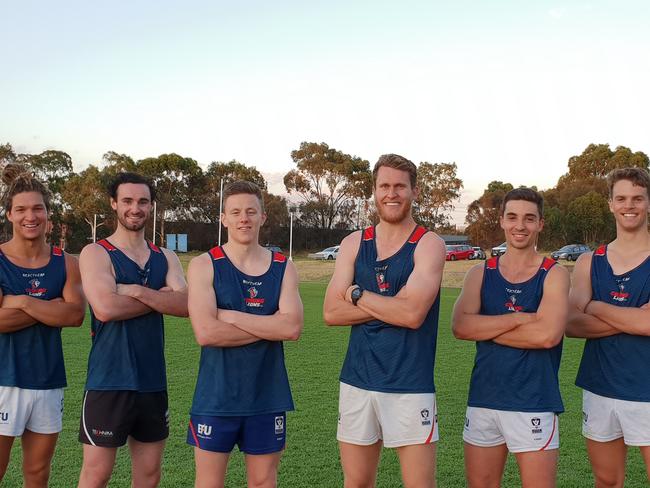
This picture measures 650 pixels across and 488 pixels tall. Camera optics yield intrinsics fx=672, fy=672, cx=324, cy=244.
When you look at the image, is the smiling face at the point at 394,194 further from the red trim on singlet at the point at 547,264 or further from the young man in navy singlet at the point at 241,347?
the red trim on singlet at the point at 547,264

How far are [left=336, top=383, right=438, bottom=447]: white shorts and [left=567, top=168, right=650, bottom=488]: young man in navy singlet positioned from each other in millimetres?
1089

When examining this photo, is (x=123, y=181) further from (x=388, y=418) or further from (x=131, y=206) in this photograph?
(x=388, y=418)

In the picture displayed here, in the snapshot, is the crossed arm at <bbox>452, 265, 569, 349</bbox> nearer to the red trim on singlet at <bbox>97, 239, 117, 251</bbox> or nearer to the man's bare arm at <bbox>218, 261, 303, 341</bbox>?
the man's bare arm at <bbox>218, 261, 303, 341</bbox>

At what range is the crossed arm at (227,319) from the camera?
3.88 m

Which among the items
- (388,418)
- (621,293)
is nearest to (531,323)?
(621,293)

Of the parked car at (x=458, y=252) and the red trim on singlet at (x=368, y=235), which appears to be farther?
the parked car at (x=458, y=252)

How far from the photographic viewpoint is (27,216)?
4.40 m

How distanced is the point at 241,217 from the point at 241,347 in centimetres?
78

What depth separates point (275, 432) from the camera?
155 inches

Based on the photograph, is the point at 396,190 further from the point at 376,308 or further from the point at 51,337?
the point at 51,337

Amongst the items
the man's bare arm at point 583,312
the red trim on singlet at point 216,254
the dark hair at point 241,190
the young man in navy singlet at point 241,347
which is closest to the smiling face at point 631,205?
the man's bare arm at point 583,312

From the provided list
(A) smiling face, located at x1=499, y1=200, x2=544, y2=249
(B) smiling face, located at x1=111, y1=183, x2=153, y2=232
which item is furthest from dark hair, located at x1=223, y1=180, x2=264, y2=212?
(A) smiling face, located at x1=499, y1=200, x2=544, y2=249

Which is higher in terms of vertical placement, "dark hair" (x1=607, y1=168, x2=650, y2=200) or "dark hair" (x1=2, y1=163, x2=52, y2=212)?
"dark hair" (x1=607, y1=168, x2=650, y2=200)

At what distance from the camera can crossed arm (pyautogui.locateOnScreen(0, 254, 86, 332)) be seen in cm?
421
